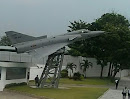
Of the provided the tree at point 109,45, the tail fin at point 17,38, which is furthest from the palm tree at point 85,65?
the tail fin at point 17,38

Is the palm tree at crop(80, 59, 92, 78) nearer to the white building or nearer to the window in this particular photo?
the white building

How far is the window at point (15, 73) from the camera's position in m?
30.5

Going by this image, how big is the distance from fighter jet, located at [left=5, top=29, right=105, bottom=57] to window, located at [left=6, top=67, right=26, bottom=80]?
2.74 m

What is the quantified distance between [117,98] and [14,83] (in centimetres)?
1271

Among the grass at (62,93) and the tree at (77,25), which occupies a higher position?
the tree at (77,25)

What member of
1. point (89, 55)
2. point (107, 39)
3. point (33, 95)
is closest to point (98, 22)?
point (89, 55)

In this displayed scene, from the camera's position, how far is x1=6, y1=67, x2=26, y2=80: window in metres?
30.5

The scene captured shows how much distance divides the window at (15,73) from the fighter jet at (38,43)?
8.97ft

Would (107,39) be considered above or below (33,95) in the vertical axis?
above

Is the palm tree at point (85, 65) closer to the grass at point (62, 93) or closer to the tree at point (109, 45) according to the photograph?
the tree at point (109, 45)

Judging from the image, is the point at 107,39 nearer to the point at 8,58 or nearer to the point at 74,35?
the point at 74,35

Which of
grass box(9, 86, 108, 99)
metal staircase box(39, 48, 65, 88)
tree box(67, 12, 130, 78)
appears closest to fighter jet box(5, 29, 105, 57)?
metal staircase box(39, 48, 65, 88)

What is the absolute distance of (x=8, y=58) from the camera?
31.1 meters

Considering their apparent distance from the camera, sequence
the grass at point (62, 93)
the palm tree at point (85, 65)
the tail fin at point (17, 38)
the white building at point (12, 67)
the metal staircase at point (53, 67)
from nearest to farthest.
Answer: the grass at point (62, 93) → the white building at point (12, 67) → the tail fin at point (17, 38) → the metal staircase at point (53, 67) → the palm tree at point (85, 65)
